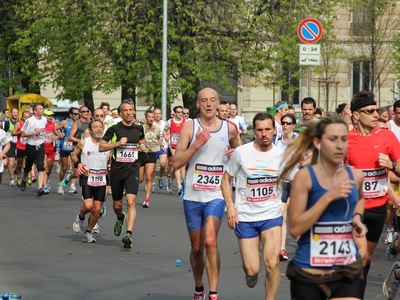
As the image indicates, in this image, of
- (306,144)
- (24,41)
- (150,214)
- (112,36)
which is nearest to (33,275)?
(306,144)

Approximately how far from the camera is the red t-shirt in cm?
846

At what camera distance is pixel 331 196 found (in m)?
5.59

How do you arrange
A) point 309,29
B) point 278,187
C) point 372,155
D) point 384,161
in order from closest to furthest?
point 384,161 → point 372,155 → point 278,187 → point 309,29

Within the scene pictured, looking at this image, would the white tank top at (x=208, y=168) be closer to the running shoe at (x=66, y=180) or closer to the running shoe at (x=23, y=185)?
the running shoe at (x=66, y=180)

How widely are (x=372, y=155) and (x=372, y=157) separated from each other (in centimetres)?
2

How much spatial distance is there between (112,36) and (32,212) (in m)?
16.6

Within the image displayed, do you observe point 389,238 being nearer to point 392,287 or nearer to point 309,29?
point 392,287

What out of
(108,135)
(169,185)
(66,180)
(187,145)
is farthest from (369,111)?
(169,185)

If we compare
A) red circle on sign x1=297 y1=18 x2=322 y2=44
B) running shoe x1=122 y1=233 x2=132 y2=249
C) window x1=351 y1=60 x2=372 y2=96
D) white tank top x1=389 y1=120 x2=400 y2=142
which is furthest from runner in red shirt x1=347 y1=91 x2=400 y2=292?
window x1=351 y1=60 x2=372 y2=96

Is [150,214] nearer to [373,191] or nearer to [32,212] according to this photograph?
[32,212]

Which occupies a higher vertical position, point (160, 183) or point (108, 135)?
point (108, 135)

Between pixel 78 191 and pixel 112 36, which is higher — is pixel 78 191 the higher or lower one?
the lower one

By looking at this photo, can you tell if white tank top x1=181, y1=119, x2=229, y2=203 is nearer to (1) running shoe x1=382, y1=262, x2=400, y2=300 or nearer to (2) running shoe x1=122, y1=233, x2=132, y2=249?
(1) running shoe x1=382, y1=262, x2=400, y2=300

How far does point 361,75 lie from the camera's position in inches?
1807
